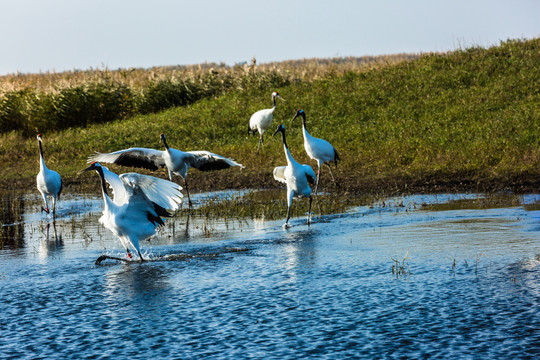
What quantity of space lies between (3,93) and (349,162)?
56.2 ft

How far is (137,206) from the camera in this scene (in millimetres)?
8578

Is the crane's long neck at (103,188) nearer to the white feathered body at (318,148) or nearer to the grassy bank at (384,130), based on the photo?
the white feathered body at (318,148)

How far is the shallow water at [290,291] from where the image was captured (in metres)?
5.33

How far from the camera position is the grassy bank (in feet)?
47.4

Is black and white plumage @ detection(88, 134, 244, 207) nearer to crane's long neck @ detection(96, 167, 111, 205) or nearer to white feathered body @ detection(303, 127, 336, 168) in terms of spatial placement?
white feathered body @ detection(303, 127, 336, 168)

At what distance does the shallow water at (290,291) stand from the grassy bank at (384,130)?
3774 mm

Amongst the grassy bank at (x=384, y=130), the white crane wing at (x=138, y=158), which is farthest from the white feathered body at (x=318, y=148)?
the white crane wing at (x=138, y=158)

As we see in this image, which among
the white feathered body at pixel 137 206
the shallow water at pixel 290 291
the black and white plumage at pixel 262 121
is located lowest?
the shallow water at pixel 290 291

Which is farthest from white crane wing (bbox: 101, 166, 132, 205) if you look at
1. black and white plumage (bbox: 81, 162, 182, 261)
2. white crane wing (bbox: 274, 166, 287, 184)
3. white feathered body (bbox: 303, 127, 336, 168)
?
white feathered body (bbox: 303, 127, 336, 168)

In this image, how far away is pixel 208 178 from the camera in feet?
54.5

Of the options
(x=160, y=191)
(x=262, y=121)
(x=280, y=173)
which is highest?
(x=262, y=121)

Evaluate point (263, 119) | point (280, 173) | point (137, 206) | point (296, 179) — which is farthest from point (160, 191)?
point (263, 119)

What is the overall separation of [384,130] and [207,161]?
721cm

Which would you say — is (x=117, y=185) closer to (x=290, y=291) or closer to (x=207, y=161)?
(x=290, y=291)
